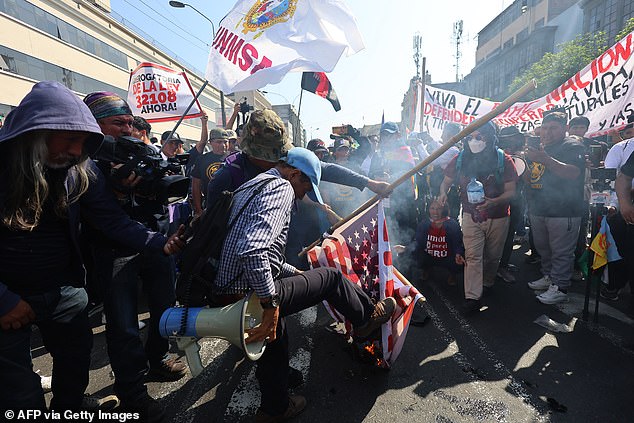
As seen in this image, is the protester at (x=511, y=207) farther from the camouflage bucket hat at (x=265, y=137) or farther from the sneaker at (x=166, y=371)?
the sneaker at (x=166, y=371)

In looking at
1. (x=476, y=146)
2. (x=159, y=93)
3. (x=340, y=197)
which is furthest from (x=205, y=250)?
(x=159, y=93)

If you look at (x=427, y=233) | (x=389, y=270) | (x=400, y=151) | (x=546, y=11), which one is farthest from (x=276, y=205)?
(x=546, y=11)

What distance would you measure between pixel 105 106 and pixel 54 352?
1537mm

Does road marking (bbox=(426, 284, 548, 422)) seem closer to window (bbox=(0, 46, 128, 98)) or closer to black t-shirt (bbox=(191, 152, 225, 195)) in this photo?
black t-shirt (bbox=(191, 152, 225, 195))

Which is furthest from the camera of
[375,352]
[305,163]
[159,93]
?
[159,93]

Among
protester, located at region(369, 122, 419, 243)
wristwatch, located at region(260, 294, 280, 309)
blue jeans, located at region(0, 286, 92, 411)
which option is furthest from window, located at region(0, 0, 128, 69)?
wristwatch, located at region(260, 294, 280, 309)

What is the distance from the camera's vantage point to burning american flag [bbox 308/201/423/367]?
2.49 meters

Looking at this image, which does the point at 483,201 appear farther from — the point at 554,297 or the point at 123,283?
the point at 123,283

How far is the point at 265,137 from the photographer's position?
2.33 metres

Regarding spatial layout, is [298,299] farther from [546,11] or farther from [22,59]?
[546,11]

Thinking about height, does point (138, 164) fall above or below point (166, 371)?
above

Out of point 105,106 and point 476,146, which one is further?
point 476,146

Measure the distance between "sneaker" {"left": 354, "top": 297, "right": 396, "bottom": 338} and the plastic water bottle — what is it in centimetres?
179

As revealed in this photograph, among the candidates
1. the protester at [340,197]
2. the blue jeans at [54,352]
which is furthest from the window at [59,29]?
the blue jeans at [54,352]
